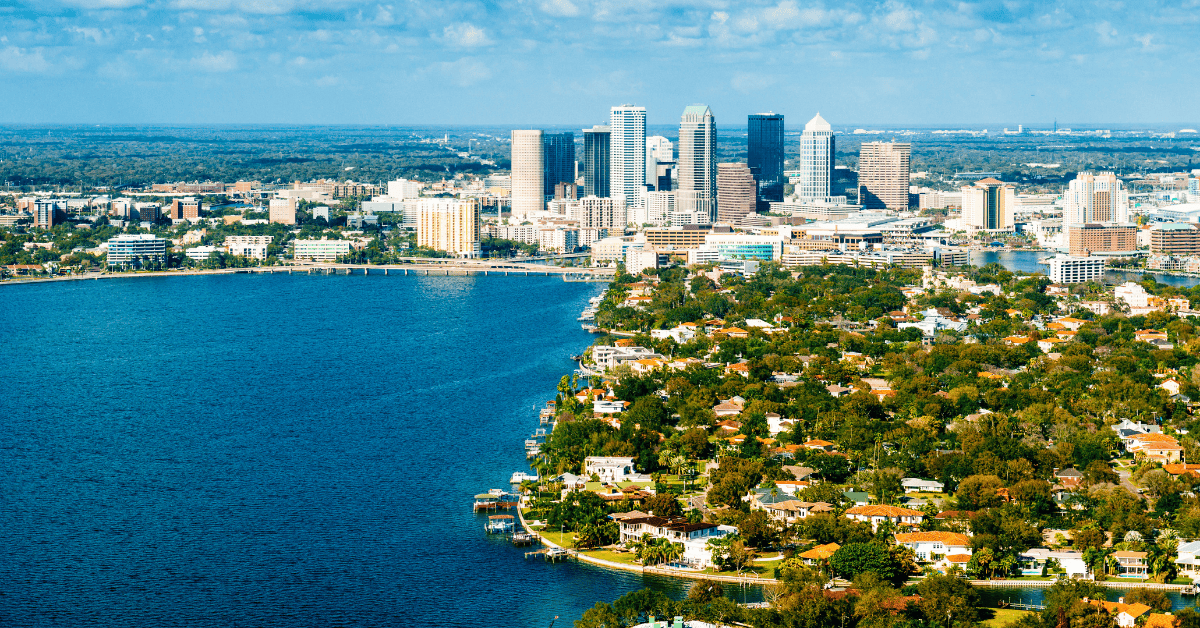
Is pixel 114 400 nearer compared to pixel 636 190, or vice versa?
pixel 114 400

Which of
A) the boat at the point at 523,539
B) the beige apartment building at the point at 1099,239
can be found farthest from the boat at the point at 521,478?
the beige apartment building at the point at 1099,239

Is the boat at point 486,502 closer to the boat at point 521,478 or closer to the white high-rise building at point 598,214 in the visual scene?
the boat at point 521,478

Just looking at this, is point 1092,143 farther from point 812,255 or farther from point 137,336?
point 137,336

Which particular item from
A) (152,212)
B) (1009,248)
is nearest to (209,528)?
(1009,248)

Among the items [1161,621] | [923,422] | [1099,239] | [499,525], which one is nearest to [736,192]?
[1099,239]

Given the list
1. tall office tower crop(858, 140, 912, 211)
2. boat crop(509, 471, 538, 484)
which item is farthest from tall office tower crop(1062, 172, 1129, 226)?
boat crop(509, 471, 538, 484)
